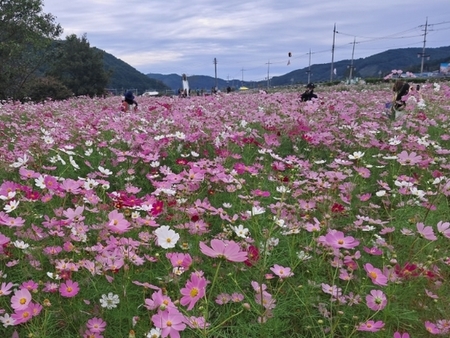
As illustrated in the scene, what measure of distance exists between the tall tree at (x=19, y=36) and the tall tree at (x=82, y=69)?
12.9 meters

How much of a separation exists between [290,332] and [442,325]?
1.93ft

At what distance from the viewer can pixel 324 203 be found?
221 cm

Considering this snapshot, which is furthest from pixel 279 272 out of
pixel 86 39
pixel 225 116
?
pixel 86 39

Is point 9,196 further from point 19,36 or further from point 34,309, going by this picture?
point 19,36

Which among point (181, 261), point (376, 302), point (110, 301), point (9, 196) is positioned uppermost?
point (9, 196)

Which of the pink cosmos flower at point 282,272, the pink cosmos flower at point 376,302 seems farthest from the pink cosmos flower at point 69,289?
the pink cosmos flower at point 376,302

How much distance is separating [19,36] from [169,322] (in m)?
21.8

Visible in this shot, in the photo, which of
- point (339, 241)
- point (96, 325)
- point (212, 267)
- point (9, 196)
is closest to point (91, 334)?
point (96, 325)

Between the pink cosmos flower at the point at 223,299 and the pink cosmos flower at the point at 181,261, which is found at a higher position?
the pink cosmos flower at the point at 181,261

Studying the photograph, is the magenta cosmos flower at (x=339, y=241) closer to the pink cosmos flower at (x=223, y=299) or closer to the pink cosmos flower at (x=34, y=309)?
the pink cosmos flower at (x=223, y=299)

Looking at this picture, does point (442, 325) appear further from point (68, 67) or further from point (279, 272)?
point (68, 67)

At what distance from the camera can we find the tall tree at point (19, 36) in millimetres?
18734

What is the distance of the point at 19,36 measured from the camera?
19.2 metres

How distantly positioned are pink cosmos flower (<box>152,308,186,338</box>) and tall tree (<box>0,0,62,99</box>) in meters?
19.9
